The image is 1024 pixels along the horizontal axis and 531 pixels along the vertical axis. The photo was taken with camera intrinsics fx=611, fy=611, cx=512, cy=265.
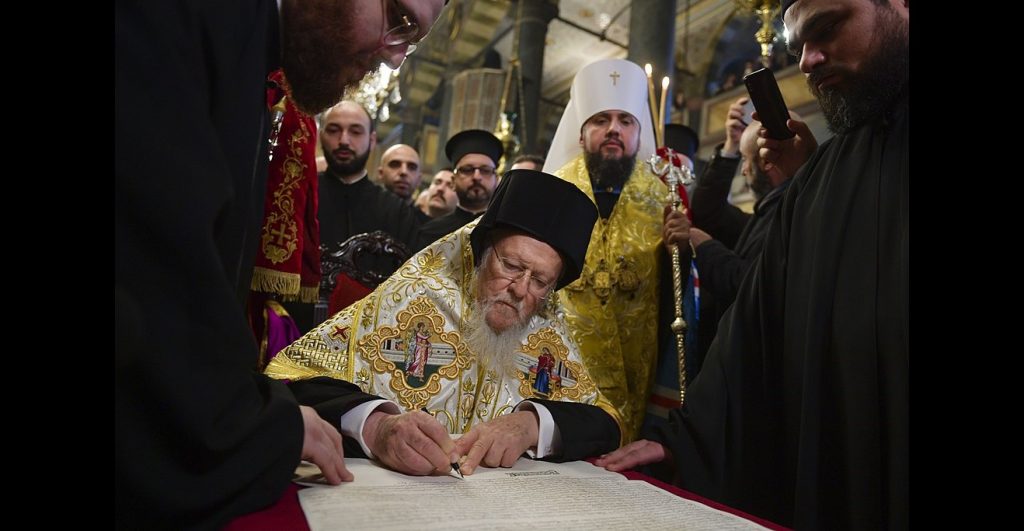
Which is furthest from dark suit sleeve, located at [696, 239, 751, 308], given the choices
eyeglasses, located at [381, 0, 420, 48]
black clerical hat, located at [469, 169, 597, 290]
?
eyeglasses, located at [381, 0, 420, 48]

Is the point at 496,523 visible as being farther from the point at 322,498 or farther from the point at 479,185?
the point at 479,185

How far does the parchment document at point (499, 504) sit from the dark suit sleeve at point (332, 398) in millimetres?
110

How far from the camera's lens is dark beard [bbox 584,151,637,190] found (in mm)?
4027

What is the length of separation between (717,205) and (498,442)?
2681 millimetres

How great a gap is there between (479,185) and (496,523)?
4.63 meters

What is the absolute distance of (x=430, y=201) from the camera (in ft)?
23.5

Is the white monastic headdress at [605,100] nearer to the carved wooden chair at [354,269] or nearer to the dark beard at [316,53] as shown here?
Result: the carved wooden chair at [354,269]

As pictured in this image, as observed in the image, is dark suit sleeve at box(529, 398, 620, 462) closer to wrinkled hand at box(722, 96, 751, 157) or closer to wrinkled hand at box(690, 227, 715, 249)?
wrinkled hand at box(690, 227, 715, 249)

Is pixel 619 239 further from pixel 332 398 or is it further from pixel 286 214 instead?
pixel 332 398

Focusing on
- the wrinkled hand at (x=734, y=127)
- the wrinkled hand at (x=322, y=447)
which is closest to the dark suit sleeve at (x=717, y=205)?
the wrinkled hand at (x=734, y=127)

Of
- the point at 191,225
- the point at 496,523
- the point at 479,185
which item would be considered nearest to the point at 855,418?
the point at 496,523

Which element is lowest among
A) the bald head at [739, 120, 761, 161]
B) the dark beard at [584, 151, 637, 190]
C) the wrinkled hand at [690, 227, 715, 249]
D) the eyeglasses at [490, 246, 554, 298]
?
the eyeglasses at [490, 246, 554, 298]

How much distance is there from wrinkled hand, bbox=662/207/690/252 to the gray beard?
4.33 feet

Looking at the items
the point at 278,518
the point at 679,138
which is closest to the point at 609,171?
the point at 679,138
